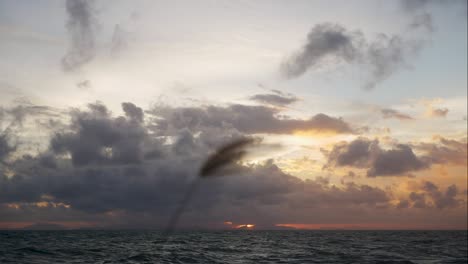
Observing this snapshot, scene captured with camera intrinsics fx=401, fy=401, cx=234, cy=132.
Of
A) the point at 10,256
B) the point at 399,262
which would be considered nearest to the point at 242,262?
the point at 399,262

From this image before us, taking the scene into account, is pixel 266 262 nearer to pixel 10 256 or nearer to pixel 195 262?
pixel 195 262

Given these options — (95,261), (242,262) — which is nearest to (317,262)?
(242,262)

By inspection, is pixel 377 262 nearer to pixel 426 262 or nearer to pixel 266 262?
pixel 426 262

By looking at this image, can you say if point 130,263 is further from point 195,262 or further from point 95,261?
point 195,262

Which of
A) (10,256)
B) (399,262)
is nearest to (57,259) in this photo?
(10,256)

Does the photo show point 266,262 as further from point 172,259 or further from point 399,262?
point 399,262

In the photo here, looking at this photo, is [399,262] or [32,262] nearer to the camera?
[32,262]

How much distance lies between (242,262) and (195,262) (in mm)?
5816

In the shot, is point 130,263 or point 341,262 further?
point 341,262

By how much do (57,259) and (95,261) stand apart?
19.1 feet

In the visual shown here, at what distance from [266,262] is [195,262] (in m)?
8.86

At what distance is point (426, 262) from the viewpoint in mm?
52031

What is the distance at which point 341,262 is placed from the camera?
50031 mm

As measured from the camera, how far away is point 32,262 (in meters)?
46.2
